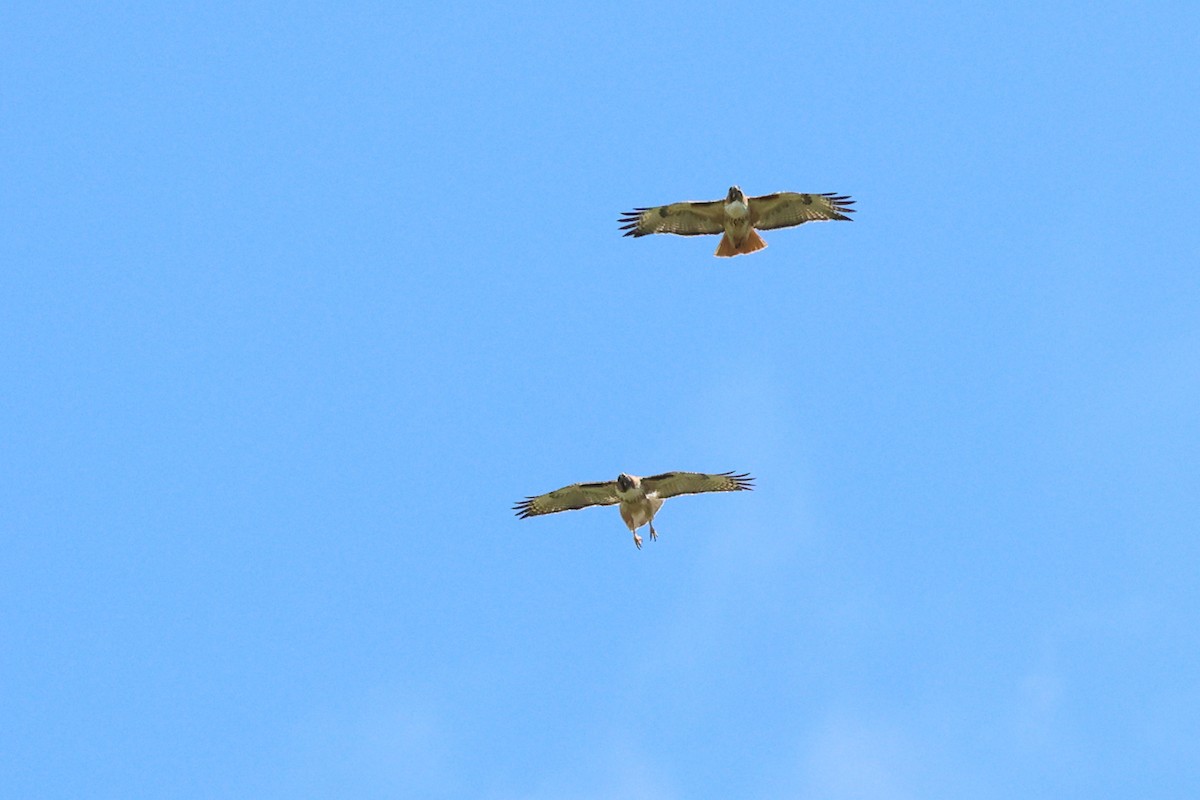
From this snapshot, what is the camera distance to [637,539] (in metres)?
24.5

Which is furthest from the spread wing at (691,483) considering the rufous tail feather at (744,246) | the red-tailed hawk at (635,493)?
the rufous tail feather at (744,246)

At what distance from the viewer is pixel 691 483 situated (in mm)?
24781

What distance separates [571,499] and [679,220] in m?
6.31

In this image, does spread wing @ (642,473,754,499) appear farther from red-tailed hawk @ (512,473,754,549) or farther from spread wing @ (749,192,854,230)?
spread wing @ (749,192,854,230)

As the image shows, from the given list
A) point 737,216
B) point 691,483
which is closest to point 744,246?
point 737,216

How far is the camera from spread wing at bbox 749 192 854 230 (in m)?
25.8

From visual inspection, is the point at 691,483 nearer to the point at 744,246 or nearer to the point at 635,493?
the point at 635,493

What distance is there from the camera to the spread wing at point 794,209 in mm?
25844


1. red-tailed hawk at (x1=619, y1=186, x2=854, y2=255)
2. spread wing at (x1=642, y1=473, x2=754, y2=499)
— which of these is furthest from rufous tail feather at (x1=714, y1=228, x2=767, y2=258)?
spread wing at (x1=642, y1=473, x2=754, y2=499)

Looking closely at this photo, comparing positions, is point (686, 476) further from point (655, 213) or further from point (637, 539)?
point (655, 213)

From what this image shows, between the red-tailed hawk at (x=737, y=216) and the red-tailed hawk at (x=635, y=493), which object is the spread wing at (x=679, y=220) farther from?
the red-tailed hawk at (x=635, y=493)

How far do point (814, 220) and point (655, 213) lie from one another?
3391 millimetres

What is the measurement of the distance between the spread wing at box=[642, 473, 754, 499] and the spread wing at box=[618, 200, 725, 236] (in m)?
5.27

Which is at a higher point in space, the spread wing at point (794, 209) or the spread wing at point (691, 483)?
the spread wing at point (794, 209)
